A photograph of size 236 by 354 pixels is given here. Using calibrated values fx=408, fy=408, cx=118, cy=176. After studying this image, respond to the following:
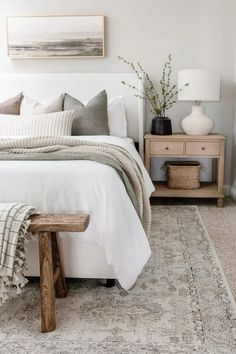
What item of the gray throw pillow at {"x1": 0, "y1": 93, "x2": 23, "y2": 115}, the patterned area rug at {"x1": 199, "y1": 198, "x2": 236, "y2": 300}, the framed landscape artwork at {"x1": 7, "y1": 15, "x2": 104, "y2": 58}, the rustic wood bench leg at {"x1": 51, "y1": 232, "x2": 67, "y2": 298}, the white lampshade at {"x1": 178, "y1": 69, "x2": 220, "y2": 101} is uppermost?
the framed landscape artwork at {"x1": 7, "y1": 15, "x2": 104, "y2": 58}

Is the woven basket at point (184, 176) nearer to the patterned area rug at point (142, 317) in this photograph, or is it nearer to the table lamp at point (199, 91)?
the table lamp at point (199, 91)

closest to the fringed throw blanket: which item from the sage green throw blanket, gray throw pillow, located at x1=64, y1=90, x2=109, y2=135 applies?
the sage green throw blanket

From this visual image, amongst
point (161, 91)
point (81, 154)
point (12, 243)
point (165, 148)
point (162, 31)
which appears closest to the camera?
point (12, 243)

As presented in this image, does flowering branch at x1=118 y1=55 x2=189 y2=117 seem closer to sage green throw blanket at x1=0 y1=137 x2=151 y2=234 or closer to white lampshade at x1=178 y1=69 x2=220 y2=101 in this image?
white lampshade at x1=178 y1=69 x2=220 y2=101

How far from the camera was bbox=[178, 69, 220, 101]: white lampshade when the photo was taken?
148 inches

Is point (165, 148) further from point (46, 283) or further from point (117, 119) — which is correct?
point (46, 283)

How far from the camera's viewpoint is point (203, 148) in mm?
3830

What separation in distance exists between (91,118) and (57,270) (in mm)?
1806

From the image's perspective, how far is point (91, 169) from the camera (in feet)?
6.75

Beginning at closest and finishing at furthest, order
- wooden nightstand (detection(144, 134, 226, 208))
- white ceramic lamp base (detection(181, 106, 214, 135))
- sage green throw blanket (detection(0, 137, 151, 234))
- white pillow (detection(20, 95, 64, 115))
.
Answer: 1. sage green throw blanket (detection(0, 137, 151, 234))
2. white pillow (detection(20, 95, 64, 115))
3. wooden nightstand (detection(144, 134, 226, 208))
4. white ceramic lamp base (detection(181, 106, 214, 135))

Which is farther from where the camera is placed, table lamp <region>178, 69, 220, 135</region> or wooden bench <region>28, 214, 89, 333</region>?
table lamp <region>178, 69, 220, 135</region>

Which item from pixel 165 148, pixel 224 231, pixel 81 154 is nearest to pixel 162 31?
pixel 165 148

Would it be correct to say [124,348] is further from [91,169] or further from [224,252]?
[224,252]

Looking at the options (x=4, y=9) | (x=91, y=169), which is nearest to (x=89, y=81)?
(x=4, y=9)
